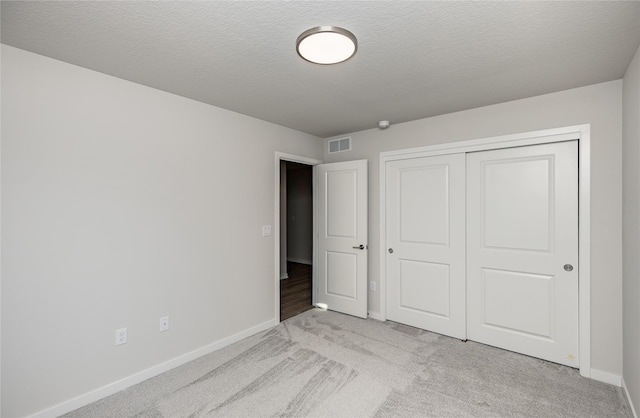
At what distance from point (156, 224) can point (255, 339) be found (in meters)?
1.56

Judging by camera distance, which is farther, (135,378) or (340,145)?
(340,145)

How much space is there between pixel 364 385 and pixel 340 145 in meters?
2.88

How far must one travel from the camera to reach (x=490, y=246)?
3.00 metres

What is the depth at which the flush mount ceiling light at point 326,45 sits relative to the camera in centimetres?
167

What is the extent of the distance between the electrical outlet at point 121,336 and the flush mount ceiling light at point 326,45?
2418 mm

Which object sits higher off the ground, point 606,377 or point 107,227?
point 107,227

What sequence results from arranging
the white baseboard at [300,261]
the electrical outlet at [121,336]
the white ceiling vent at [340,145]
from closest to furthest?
the electrical outlet at [121,336], the white ceiling vent at [340,145], the white baseboard at [300,261]

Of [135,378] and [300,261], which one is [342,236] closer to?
[135,378]

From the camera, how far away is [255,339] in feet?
10.4

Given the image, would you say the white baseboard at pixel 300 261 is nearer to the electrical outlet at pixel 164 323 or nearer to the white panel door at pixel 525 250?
the white panel door at pixel 525 250

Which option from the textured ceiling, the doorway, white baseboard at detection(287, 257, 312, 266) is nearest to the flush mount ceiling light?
the textured ceiling

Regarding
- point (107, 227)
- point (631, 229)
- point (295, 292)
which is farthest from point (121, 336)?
point (631, 229)

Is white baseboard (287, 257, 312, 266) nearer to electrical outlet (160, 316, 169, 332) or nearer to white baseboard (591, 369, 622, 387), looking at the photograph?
electrical outlet (160, 316, 169, 332)

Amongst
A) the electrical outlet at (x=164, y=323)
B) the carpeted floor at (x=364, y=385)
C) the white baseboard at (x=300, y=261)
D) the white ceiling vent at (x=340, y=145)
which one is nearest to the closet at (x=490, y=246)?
the carpeted floor at (x=364, y=385)
